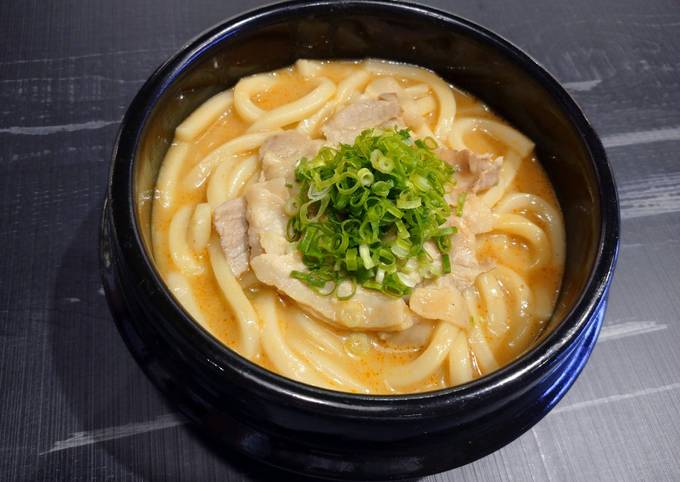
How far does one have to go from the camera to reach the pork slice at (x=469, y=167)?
7.37 feet

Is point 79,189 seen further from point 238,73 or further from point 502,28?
point 502,28

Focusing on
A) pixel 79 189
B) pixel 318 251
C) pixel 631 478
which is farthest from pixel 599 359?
pixel 79 189

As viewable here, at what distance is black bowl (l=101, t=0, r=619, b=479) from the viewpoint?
62.0 inches

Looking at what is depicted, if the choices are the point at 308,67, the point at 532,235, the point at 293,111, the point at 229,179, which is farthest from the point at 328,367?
the point at 308,67

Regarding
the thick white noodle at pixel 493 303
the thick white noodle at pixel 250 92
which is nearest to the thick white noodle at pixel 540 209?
the thick white noodle at pixel 493 303

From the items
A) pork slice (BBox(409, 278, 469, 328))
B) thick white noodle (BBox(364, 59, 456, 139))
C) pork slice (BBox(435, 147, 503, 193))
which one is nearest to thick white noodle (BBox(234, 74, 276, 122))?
thick white noodle (BBox(364, 59, 456, 139))

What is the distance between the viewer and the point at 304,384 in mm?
1549

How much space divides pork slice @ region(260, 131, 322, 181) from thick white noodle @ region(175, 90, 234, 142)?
253 millimetres

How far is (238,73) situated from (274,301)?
3.11ft

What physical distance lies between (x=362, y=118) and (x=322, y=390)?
3.72 ft

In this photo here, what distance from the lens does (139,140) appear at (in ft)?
6.24

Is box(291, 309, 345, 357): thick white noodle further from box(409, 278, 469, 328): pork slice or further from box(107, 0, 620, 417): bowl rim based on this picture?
box(107, 0, 620, 417): bowl rim

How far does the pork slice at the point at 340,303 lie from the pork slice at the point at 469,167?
0.53 m

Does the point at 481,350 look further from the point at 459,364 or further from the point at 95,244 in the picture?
the point at 95,244
